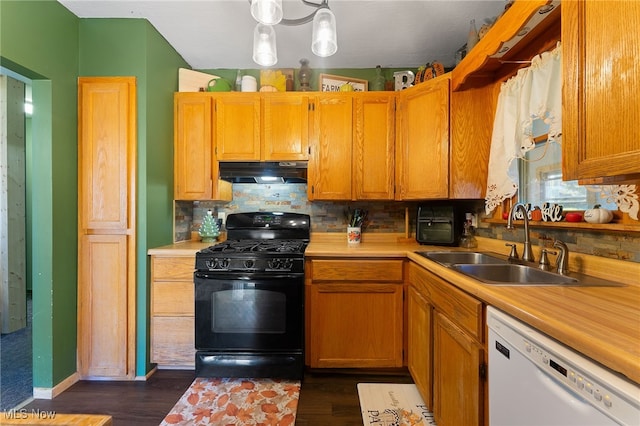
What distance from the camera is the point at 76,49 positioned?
1916 mm

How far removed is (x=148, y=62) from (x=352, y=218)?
1968 mm

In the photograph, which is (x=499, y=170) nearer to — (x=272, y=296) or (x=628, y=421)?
(x=628, y=421)

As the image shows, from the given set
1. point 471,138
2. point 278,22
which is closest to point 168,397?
point 278,22

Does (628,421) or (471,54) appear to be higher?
(471,54)

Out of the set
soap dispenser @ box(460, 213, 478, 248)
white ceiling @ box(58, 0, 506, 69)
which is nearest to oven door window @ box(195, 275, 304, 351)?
soap dispenser @ box(460, 213, 478, 248)

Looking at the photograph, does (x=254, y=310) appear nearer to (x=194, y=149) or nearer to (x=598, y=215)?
(x=194, y=149)

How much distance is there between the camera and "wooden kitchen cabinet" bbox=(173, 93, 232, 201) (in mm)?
2291

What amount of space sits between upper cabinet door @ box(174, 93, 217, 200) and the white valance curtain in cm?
212

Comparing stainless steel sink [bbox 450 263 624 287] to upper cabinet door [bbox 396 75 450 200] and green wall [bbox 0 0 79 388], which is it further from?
green wall [bbox 0 0 79 388]

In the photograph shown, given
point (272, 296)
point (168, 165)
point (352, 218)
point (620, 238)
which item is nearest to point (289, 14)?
point (168, 165)

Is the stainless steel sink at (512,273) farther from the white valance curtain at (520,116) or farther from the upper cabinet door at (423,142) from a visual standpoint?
the upper cabinet door at (423,142)

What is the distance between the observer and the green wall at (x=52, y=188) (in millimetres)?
1700

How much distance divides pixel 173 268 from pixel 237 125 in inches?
48.3

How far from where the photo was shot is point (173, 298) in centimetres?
199
